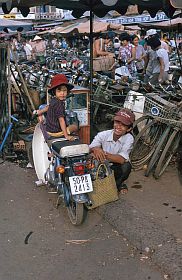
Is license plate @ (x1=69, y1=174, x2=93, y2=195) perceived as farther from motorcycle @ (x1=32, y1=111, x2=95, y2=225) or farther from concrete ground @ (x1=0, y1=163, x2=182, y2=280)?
concrete ground @ (x1=0, y1=163, x2=182, y2=280)

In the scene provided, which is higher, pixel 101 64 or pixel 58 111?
pixel 101 64

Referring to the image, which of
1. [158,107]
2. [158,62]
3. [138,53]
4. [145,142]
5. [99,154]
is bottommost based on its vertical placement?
[145,142]

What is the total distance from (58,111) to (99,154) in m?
0.83

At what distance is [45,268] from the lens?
3.62 meters

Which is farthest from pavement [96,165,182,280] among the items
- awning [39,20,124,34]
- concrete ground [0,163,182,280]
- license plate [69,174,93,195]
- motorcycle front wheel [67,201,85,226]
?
awning [39,20,124,34]

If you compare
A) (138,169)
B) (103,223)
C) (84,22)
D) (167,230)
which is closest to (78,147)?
(103,223)

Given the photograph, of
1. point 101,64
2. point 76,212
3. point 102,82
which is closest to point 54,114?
point 76,212

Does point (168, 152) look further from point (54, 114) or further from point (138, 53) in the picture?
point (138, 53)

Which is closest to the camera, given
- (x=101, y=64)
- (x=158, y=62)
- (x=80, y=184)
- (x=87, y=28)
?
(x=80, y=184)

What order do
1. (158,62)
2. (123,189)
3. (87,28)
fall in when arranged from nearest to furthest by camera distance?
1. (123,189)
2. (158,62)
3. (87,28)

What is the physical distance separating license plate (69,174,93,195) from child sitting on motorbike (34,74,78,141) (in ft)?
2.85

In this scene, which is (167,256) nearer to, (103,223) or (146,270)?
(146,270)

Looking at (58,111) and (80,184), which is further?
(58,111)

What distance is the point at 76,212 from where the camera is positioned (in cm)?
429
